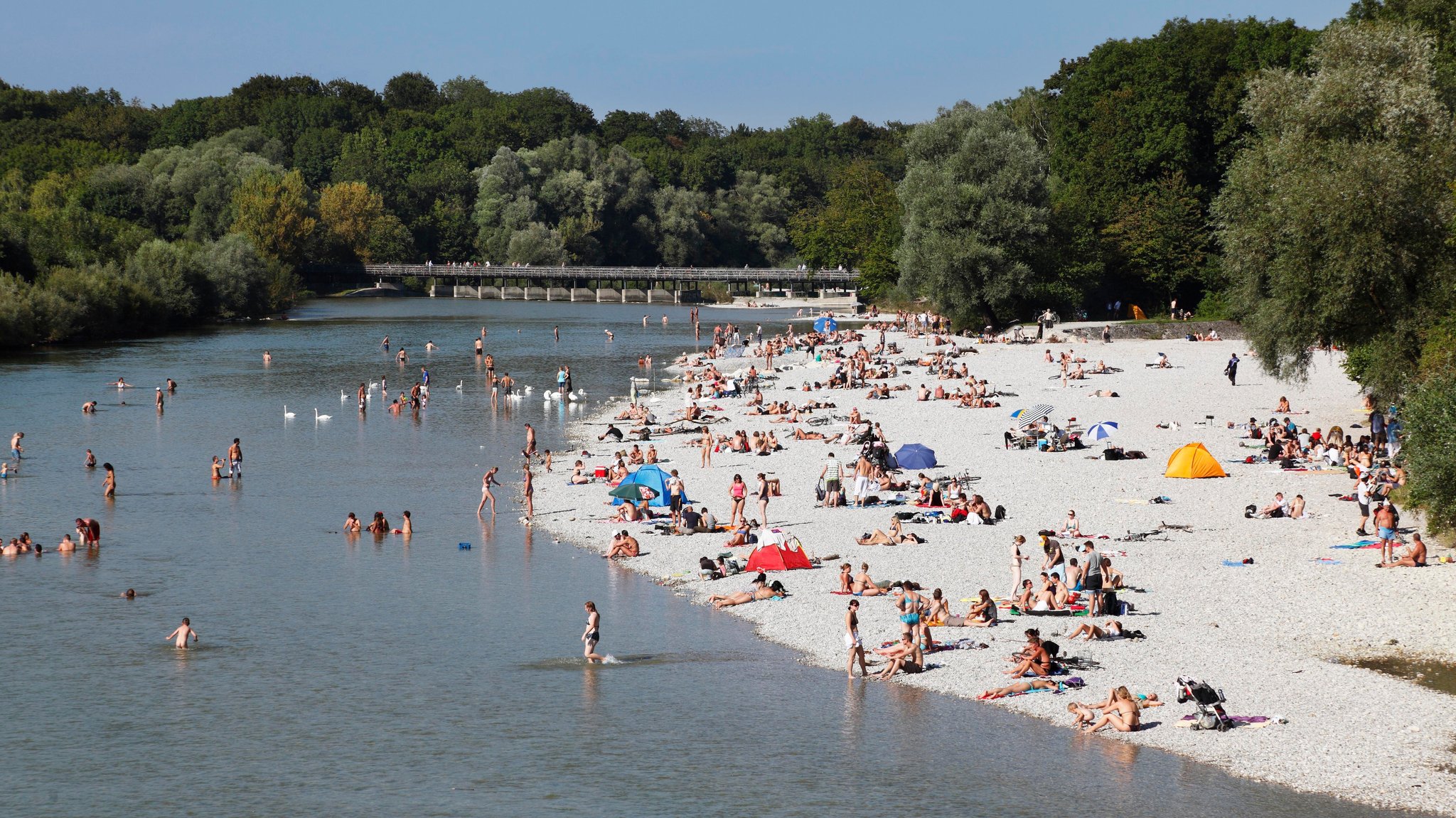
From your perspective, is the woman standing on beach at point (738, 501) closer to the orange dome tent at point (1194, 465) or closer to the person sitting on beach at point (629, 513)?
the person sitting on beach at point (629, 513)

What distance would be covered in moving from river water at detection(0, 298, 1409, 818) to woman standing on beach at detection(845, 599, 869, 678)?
0.97 ft

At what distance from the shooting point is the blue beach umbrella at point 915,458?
32.4 metres

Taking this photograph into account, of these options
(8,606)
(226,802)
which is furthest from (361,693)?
(8,606)

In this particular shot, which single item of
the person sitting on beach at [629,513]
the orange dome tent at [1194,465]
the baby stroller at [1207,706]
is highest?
the orange dome tent at [1194,465]

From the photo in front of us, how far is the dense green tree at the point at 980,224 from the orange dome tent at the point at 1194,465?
34657 millimetres

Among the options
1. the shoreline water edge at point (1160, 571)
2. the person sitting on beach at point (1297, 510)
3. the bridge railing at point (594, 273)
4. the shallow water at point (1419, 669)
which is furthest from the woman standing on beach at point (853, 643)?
the bridge railing at point (594, 273)

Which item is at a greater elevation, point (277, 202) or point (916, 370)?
point (277, 202)

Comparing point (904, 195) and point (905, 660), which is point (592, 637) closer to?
point (905, 660)

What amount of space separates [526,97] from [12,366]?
408ft

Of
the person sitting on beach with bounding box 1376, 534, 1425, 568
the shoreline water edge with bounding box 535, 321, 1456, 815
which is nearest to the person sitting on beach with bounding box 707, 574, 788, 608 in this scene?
the shoreline water edge with bounding box 535, 321, 1456, 815

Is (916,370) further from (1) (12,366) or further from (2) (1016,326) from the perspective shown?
(1) (12,366)

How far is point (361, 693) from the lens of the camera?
19234 millimetres

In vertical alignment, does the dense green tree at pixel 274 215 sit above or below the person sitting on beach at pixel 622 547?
above

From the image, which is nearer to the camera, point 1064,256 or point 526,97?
point 1064,256
